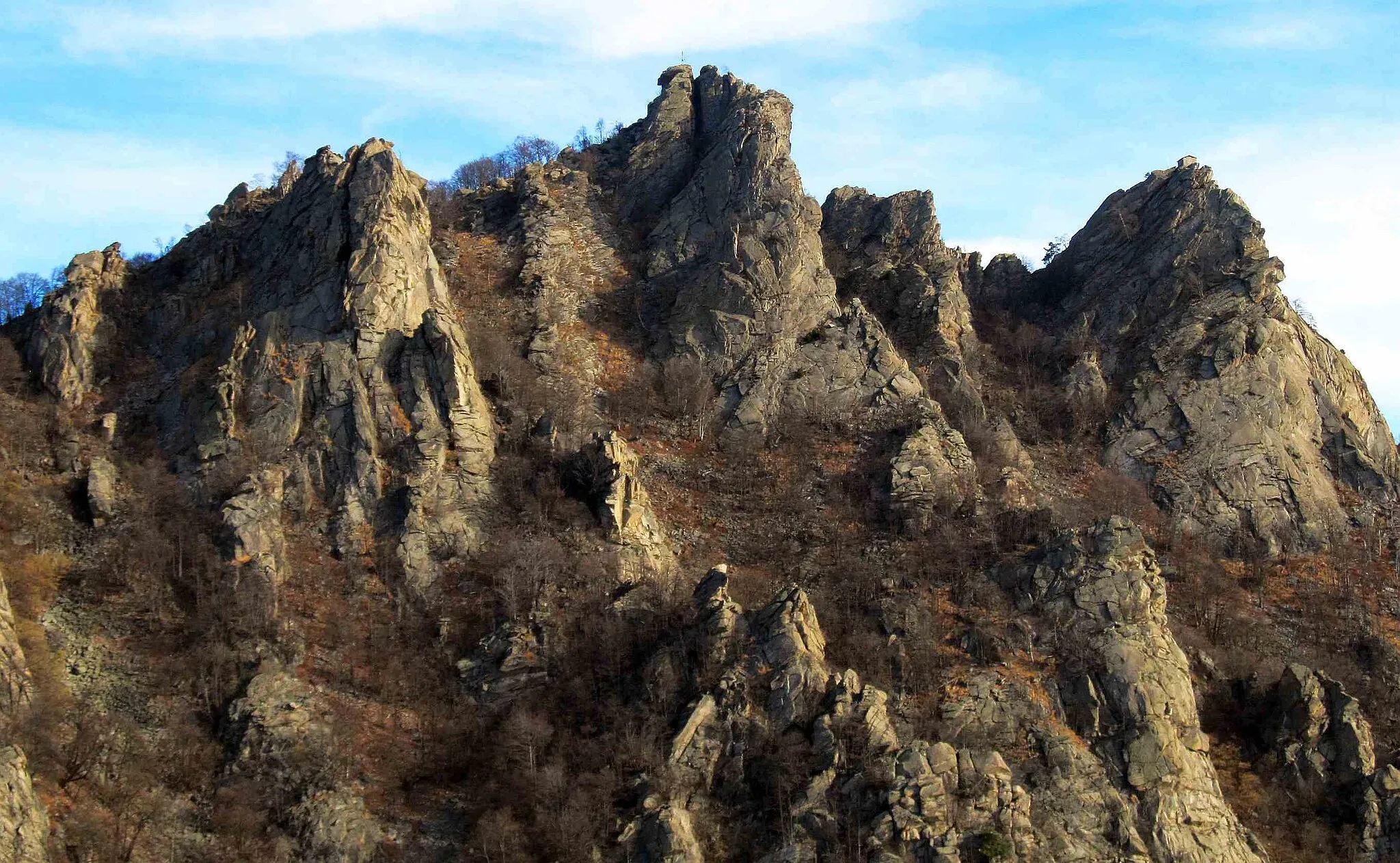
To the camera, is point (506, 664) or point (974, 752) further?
point (506, 664)

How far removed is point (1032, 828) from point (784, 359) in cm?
2957

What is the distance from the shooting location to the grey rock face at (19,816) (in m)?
44.0

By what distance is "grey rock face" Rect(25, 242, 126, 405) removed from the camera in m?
66.2

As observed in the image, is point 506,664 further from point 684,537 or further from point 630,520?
point 684,537

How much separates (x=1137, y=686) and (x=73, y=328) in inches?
2033

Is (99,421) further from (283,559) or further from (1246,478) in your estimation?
(1246,478)

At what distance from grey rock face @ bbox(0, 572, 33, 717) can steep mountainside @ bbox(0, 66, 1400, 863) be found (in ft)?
0.65

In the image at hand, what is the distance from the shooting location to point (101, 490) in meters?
60.0

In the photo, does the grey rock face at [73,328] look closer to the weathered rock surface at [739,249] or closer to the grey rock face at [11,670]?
the grey rock face at [11,670]

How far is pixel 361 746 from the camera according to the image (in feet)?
173

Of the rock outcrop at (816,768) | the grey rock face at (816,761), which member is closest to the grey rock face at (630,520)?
the grey rock face at (816,761)

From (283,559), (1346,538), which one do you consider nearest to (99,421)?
(283,559)

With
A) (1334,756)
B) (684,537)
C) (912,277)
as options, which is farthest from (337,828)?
(912,277)

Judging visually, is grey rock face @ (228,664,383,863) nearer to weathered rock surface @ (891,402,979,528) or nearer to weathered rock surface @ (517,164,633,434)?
weathered rock surface @ (517,164,633,434)
